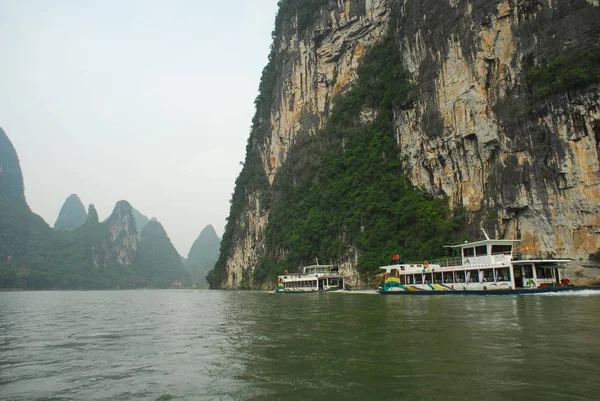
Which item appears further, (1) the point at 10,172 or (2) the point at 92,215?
(2) the point at 92,215

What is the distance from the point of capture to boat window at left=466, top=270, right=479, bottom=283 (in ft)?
90.7

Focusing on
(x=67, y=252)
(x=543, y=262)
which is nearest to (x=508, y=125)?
(x=543, y=262)

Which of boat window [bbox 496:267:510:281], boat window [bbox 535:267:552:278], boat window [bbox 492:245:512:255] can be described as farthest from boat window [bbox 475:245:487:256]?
boat window [bbox 535:267:552:278]

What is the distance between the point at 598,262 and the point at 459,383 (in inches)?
1047

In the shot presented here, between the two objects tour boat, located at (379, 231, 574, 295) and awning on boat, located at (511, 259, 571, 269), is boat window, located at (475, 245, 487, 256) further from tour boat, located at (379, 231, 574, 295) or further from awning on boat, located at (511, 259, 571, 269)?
awning on boat, located at (511, 259, 571, 269)

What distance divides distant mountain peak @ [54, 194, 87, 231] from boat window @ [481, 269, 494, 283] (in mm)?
188643

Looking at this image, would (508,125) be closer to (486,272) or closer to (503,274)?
(486,272)

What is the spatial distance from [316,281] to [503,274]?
2185cm

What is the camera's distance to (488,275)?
2692cm

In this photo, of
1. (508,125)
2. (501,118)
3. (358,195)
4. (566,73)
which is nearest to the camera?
(566,73)

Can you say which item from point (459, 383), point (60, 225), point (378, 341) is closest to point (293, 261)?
point (378, 341)

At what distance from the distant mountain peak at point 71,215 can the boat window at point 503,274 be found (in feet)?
622

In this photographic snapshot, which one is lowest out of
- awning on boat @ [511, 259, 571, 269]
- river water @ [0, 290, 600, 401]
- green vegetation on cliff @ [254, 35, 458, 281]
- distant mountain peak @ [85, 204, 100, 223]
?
river water @ [0, 290, 600, 401]

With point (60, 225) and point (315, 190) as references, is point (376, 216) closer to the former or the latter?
point (315, 190)
